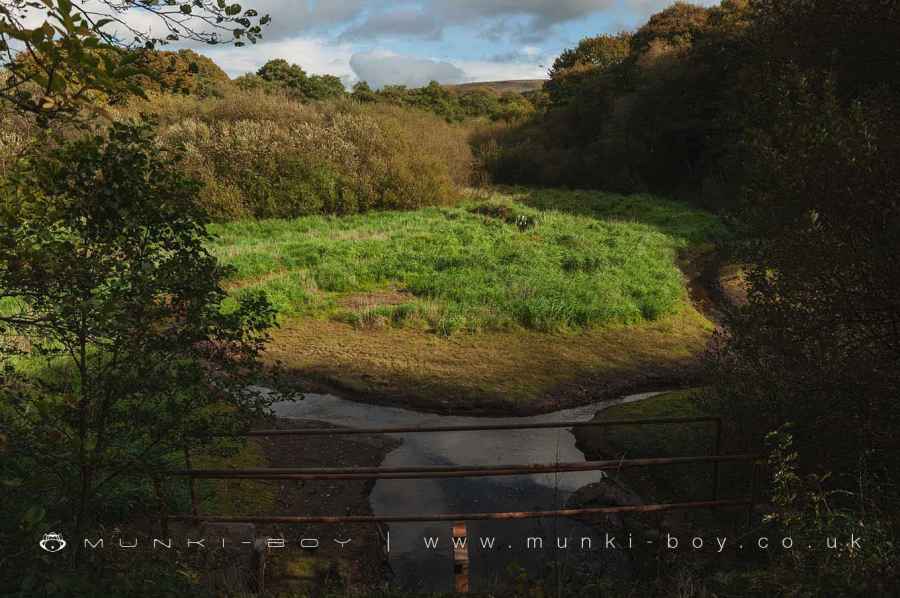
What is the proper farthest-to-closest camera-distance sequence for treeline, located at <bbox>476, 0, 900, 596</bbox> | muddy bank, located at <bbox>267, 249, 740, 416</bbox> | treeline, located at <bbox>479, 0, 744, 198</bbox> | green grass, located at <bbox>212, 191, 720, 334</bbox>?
treeline, located at <bbox>479, 0, 744, 198</bbox> < green grass, located at <bbox>212, 191, 720, 334</bbox> < muddy bank, located at <bbox>267, 249, 740, 416</bbox> < treeline, located at <bbox>476, 0, 900, 596</bbox>

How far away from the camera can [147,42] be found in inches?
140

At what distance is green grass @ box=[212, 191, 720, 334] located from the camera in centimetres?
1416

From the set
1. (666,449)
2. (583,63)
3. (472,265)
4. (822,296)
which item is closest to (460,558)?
(822,296)

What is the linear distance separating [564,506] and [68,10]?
255 inches

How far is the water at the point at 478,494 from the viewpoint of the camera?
6273 mm

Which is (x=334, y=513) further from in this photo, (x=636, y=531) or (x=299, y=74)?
(x=299, y=74)

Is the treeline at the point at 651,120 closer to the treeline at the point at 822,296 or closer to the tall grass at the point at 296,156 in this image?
the tall grass at the point at 296,156

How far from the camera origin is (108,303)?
3322mm

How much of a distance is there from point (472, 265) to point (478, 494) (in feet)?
32.4

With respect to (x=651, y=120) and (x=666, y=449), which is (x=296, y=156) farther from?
(x=666, y=449)

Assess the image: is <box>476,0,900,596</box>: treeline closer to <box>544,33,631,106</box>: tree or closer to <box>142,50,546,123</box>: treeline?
<box>142,50,546,123</box>: treeline

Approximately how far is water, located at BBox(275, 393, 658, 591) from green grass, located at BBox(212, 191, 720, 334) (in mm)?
3543

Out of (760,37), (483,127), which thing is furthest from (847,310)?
(483,127)

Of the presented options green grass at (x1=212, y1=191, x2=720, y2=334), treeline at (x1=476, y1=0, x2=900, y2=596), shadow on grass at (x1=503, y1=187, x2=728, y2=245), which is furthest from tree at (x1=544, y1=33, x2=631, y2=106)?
treeline at (x1=476, y1=0, x2=900, y2=596)
